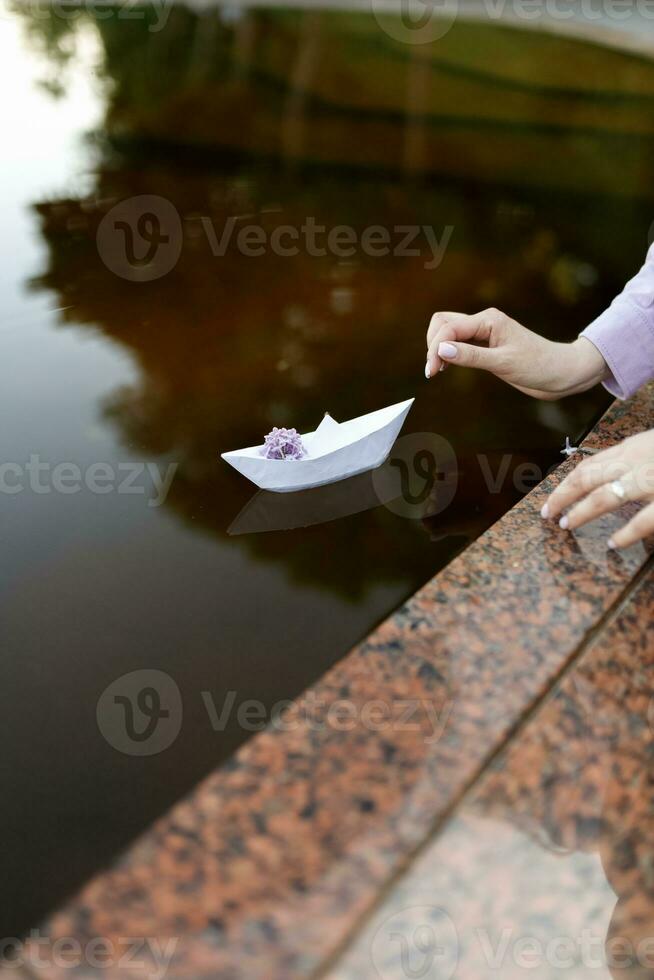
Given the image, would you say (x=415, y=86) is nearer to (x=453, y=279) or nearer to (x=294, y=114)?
(x=294, y=114)

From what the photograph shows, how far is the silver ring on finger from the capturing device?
1350 mm

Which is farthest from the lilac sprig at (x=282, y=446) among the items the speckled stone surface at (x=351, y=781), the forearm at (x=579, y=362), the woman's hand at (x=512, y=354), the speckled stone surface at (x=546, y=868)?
the speckled stone surface at (x=546, y=868)

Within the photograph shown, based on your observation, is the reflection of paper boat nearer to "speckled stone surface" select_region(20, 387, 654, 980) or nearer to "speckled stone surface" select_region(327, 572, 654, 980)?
"speckled stone surface" select_region(20, 387, 654, 980)

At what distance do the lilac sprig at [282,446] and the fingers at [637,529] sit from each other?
0.62 metres

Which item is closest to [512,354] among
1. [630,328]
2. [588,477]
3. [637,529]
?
[630,328]

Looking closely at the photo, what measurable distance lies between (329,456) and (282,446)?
0.09 m

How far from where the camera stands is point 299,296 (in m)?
2.62

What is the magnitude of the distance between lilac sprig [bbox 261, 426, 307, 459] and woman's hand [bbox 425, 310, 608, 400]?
28cm

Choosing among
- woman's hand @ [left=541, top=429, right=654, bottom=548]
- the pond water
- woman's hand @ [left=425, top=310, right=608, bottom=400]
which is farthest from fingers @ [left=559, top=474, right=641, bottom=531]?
woman's hand @ [left=425, top=310, right=608, bottom=400]

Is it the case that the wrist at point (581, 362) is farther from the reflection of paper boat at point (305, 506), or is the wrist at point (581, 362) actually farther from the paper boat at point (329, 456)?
the reflection of paper boat at point (305, 506)

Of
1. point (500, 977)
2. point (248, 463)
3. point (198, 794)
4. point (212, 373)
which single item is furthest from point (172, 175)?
point (500, 977)

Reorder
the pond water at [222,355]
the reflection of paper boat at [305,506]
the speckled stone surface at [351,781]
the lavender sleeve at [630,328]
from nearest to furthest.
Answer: the speckled stone surface at [351,781]
the pond water at [222,355]
the reflection of paper boat at [305,506]
the lavender sleeve at [630,328]

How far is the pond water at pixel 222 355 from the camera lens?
1.29m

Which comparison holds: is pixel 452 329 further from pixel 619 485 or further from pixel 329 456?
pixel 619 485
